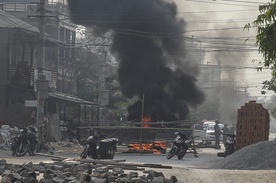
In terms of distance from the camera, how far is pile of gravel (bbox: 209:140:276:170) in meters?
25.5

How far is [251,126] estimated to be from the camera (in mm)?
34219

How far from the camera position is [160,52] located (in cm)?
4962

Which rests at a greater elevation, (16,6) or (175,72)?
(16,6)

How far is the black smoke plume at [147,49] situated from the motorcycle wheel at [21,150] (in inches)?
640

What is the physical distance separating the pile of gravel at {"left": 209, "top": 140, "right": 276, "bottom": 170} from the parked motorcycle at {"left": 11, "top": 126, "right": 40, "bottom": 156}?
341 inches

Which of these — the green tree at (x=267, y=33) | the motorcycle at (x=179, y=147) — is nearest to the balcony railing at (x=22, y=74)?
the motorcycle at (x=179, y=147)

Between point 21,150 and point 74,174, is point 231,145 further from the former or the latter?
point 74,174

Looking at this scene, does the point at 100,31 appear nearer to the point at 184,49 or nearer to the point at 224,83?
the point at 184,49

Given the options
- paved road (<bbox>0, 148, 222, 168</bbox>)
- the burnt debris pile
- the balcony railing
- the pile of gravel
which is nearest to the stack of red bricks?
paved road (<bbox>0, 148, 222, 168</bbox>)

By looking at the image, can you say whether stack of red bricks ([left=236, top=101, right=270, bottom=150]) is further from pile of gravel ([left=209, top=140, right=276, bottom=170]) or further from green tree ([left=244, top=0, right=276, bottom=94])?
green tree ([left=244, top=0, right=276, bottom=94])

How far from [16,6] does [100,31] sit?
3217 centimetres

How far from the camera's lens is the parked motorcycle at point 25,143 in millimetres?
31375

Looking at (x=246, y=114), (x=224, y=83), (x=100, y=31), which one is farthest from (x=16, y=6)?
(x=246, y=114)

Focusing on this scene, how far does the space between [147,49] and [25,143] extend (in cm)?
1861
